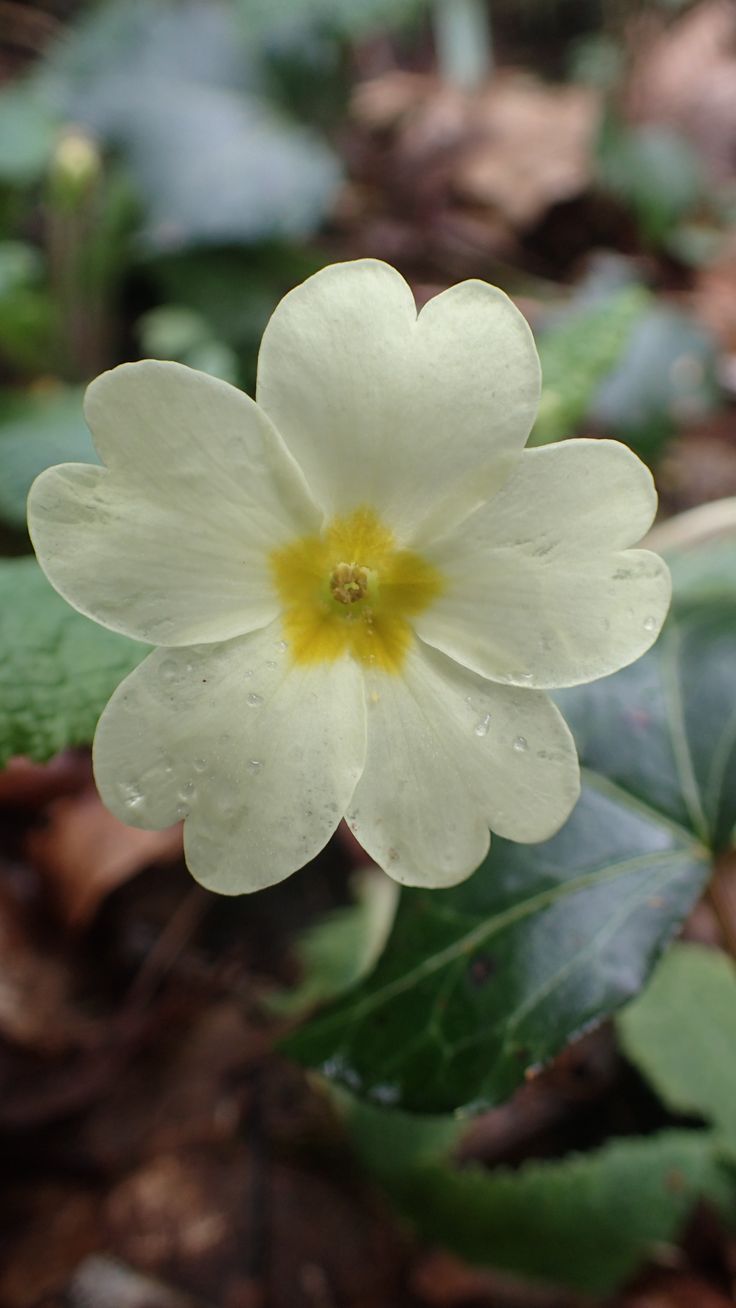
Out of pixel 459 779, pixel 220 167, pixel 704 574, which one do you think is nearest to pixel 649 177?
pixel 220 167

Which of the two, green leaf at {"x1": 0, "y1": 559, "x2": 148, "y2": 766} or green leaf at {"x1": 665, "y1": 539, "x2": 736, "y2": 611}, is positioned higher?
green leaf at {"x1": 0, "y1": 559, "x2": 148, "y2": 766}

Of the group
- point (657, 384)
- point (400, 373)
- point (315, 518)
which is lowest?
point (657, 384)

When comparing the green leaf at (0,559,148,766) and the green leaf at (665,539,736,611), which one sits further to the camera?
the green leaf at (665,539,736,611)

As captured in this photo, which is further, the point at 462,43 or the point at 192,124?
the point at 462,43

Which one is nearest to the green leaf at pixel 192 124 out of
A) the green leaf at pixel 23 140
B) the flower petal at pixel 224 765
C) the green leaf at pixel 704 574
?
the green leaf at pixel 23 140

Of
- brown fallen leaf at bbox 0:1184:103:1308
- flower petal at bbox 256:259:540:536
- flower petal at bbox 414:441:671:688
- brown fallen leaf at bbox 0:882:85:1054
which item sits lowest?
brown fallen leaf at bbox 0:1184:103:1308

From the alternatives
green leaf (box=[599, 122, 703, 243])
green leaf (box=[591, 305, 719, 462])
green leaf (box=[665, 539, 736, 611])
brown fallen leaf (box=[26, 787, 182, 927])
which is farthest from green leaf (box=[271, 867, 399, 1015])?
green leaf (box=[599, 122, 703, 243])


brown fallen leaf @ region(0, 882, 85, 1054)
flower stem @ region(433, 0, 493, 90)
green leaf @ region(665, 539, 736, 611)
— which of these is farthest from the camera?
flower stem @ region(433, 0, 493, 90)

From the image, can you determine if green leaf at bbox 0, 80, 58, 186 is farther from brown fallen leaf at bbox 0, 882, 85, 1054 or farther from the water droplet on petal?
the water droplet on petal

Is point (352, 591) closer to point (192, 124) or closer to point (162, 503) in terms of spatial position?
point (162, 503)
